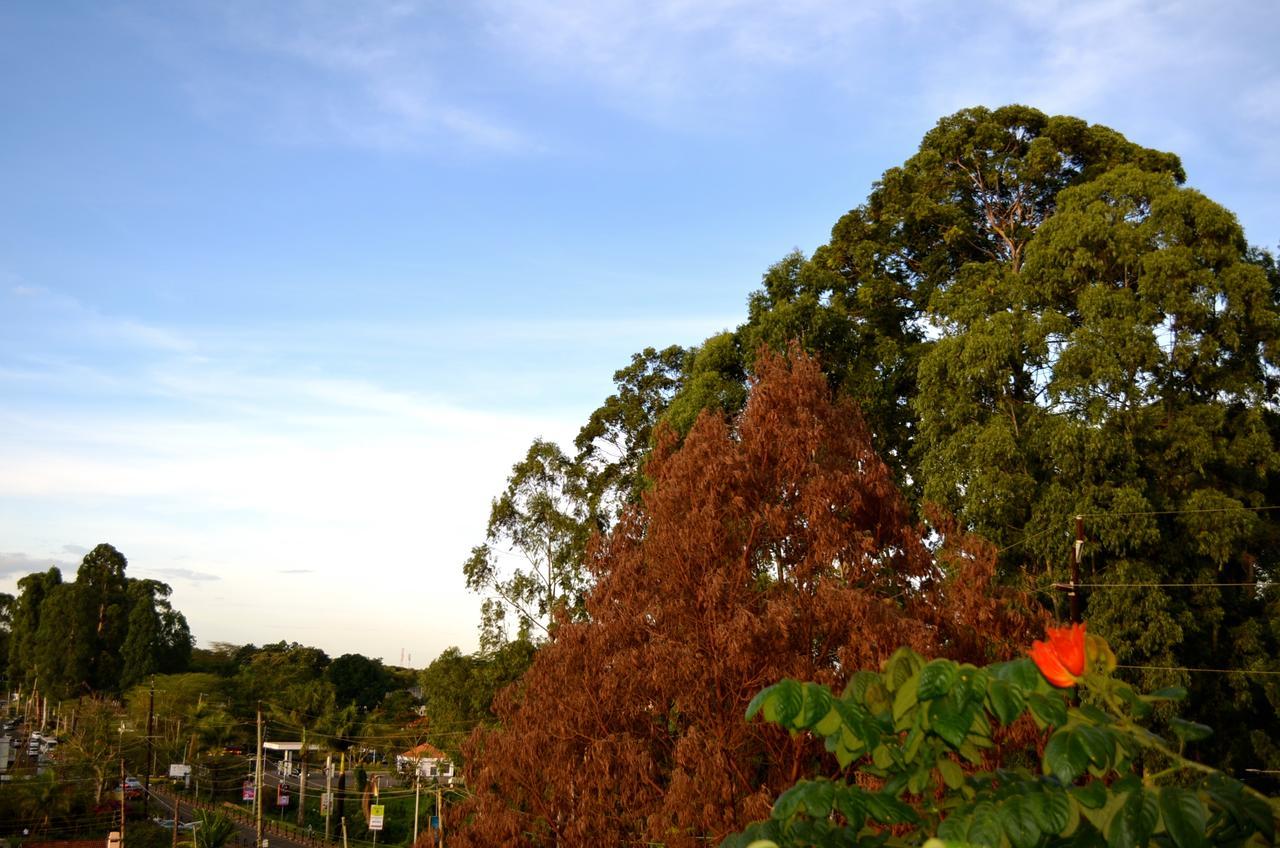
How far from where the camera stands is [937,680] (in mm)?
2334

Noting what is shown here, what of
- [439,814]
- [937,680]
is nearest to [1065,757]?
[937,680]

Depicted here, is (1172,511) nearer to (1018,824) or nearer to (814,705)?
(814,705)

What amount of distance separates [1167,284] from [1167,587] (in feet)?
15.1

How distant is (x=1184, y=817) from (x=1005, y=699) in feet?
1.29

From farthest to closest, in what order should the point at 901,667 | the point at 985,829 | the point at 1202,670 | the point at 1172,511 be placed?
the point at 1172,511 → the point at 1202,670 → the point at 901,667 → the point at 985,829

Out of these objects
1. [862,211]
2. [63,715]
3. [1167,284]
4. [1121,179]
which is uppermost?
[862,211]

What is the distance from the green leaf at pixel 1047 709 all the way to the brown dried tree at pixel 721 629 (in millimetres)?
6151

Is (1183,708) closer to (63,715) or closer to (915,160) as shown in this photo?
(915,160)

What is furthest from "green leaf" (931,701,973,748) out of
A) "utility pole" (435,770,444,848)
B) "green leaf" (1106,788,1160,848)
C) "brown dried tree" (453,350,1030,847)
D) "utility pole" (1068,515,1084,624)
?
"utility pole" (1068,515,1084,624)

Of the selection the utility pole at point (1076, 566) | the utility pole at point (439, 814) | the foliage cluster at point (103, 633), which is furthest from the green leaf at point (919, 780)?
the foliage cluster at point (103, 633)

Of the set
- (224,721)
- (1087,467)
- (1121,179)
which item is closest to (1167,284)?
(1121,179)

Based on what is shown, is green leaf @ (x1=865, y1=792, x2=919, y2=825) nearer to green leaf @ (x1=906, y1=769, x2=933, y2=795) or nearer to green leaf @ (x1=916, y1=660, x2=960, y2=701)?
green leaf @ (x1=906, y1=769, x2=933, y2=795)

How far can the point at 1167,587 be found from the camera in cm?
1570

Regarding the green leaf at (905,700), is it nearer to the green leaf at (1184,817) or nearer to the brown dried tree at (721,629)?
the green leaf at (1184,817)
